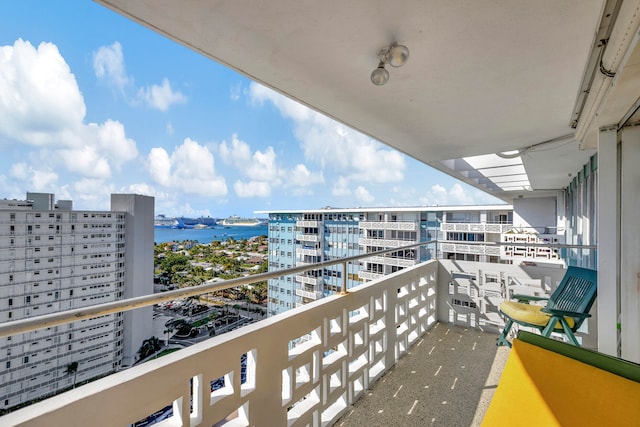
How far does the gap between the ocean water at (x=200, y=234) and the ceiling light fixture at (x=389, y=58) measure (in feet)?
10.2

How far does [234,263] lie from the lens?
369cm

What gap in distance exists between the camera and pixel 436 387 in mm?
2180

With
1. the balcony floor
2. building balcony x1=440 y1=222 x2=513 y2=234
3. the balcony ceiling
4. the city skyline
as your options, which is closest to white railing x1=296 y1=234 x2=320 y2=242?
the city skyline

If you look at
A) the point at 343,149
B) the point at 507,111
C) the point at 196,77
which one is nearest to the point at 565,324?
the point at 507,111

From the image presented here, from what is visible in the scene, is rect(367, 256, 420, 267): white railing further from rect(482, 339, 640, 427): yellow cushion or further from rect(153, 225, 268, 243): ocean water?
rect(482, 339, 640, 427): yellow cushion

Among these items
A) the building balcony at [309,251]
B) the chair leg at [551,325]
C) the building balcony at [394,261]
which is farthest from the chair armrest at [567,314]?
the building balcony at [309,251]

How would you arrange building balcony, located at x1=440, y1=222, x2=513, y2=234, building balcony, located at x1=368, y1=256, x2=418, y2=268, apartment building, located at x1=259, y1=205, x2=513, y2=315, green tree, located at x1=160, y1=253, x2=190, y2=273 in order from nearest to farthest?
green tree, located at x1=160, y1=253, x2=190, y2=273, building balcony, located at x1=368, y1=256, x2=418, y2=268, building balcony, located at x1=440, y1=222, x2=513, y2=234, apartment building, located at x1=259, y1=205, x2=513, y2=315

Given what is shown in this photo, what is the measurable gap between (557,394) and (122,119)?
8.82 meters

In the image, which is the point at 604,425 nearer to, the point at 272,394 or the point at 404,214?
the point at 272,394

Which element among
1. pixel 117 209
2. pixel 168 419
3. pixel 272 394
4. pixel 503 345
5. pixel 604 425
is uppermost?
pixel 117 209

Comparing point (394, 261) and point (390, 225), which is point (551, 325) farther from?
point (390, 225)

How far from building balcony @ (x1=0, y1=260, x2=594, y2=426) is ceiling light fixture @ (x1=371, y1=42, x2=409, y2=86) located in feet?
4.35

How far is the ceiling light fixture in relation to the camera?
4.38 ft

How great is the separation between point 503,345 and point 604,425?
250cm
